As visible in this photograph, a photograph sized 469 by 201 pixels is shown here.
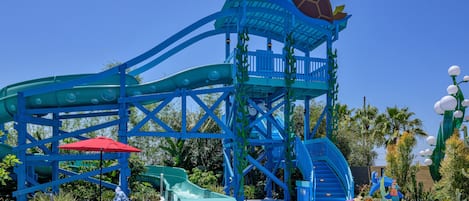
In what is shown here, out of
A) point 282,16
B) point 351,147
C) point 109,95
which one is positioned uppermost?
point 282,16

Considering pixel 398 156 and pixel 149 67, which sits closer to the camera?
pixel 398 156

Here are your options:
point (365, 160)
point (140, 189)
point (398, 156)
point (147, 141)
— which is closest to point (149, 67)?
point (140, 189)

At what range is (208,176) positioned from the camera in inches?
880

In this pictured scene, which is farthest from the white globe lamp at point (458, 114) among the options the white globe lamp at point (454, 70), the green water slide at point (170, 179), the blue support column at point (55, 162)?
the blue support column at point (55, 162)

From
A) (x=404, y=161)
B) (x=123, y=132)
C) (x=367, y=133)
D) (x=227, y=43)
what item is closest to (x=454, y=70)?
(x=404, y=161)

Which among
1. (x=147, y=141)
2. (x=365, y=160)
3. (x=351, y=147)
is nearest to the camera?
(x=351, y=147)

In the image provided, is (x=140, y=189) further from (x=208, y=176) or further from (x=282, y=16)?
(x=282, y=16)

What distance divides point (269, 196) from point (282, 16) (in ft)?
25.2

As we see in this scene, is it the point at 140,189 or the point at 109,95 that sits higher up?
the point at 109,95

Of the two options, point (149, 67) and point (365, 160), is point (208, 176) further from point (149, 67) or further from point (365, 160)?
point (365, 160)

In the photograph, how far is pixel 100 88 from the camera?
18062mm

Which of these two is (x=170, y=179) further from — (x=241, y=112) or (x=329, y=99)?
(x=329, y=99)

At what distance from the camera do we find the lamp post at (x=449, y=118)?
1536cm

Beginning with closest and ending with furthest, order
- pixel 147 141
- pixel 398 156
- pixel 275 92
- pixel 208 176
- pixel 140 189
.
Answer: pixel 398 156 < pixel 140 189 < pixel 275 92 < pixel 208 176 < pixel 147 141
